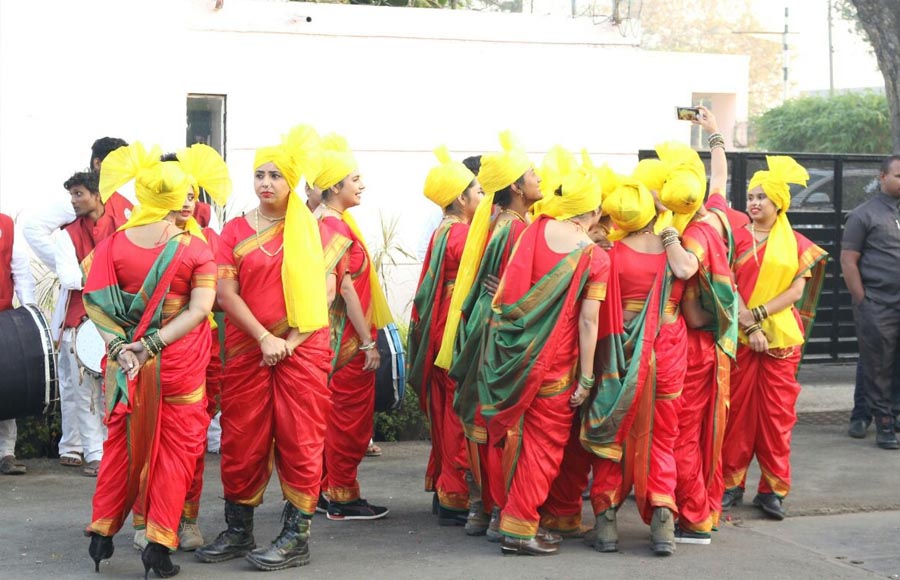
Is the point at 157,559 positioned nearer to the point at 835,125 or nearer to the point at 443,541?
the point at 443,541

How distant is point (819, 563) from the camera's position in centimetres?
654

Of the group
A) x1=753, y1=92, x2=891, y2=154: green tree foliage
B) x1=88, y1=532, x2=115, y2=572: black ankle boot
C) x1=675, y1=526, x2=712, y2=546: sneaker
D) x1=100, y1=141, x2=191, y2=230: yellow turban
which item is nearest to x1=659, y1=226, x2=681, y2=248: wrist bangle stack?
x1=675, y1=526, x2=712, y2=546: sneaker

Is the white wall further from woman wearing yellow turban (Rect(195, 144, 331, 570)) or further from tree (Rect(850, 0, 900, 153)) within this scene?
woman wearing yellow turban (Rect(195, 144, 331, 570))

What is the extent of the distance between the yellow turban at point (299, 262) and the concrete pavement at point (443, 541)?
1152mm

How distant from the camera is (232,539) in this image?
6.31 m

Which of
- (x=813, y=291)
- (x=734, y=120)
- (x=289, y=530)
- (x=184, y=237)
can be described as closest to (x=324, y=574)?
(x=289, y=530)

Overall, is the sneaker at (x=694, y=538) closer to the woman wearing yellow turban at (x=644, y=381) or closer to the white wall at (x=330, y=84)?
the woman wearing yellow turban at (x=644, y=381)

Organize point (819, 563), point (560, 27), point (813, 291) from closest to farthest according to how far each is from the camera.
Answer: point (819, 563) < point (813, 291) < point (560, 27)

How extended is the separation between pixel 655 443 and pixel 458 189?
5.76ft

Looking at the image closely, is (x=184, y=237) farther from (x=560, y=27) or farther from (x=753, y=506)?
(x=560, y=27)

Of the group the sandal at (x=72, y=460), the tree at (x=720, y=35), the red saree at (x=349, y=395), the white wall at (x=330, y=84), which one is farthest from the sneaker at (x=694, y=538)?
the tree at (x=720, y=35)

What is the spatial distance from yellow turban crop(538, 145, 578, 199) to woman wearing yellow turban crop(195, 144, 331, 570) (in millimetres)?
1162

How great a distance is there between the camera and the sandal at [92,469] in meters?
8.16

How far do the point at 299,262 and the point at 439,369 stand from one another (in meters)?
1.38
